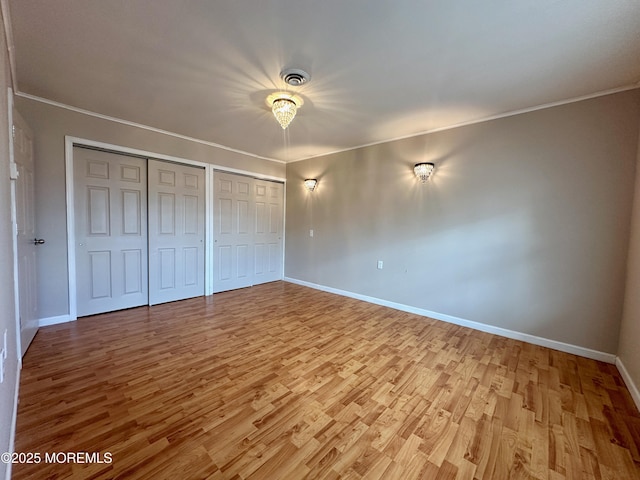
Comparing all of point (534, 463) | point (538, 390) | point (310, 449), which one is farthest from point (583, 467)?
point (310, 449)

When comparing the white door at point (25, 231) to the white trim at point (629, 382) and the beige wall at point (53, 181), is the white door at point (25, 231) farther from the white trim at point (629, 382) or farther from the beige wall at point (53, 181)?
the white trim at point (629, 382)

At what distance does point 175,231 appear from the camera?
12.7ft

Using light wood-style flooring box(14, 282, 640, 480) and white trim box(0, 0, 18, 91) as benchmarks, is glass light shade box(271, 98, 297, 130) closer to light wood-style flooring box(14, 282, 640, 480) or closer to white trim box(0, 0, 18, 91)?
white trim box(0, 0, 18, 91)

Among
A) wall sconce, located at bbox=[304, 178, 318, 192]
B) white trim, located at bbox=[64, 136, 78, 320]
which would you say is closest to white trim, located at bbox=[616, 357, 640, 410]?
wall sconce, located at bbox=[304, 178, 318, 192]

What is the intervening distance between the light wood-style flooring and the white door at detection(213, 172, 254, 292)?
5.21 ft

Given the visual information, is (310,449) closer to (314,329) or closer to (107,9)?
(314,329)

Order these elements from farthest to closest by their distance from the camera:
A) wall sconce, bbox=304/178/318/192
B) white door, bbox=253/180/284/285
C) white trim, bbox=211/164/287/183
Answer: white door, bbox=253/180/284/285 < wall sconce, bbox=304/178/318/192 < white trim, bbox=211/164/287/183

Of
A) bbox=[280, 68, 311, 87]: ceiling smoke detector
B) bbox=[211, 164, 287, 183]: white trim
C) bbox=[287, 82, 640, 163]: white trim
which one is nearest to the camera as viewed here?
bbox=[280, 68, 311, 87]: ceiling smoke detector

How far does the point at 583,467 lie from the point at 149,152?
4.98m

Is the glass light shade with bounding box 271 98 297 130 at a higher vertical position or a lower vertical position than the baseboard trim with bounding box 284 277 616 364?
higher

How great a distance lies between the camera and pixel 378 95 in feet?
8.18

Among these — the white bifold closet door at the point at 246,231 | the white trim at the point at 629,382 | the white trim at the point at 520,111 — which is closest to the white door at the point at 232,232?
the white bifold closet door at the point at 246,231

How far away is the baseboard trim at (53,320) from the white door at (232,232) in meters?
1.81

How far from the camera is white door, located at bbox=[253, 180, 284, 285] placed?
4953mm
